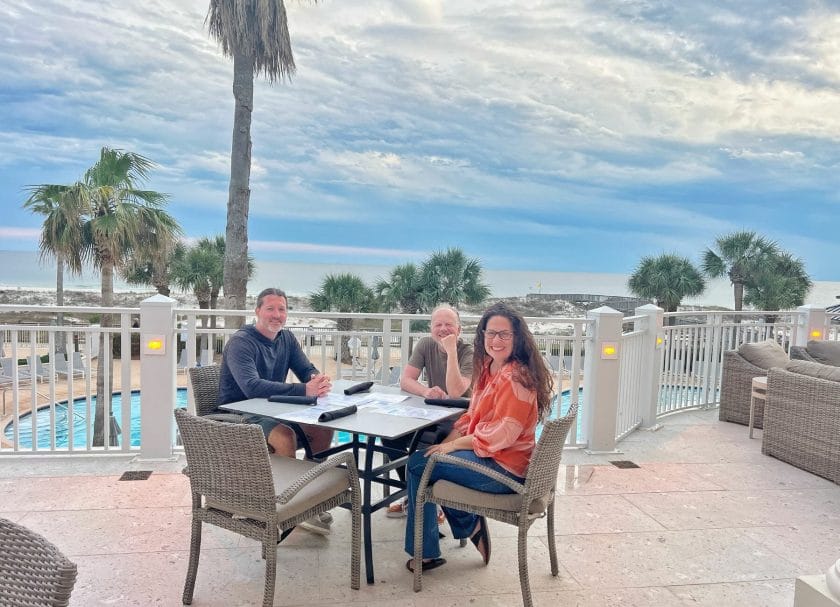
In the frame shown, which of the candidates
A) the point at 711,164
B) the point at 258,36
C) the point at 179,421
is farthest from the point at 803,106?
the point at 711,164

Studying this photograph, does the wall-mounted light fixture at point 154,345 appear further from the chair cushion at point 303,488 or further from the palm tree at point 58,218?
the palm tree at point 58,218

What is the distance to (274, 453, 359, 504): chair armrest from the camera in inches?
86.3

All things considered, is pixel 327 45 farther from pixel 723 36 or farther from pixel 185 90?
pixel 723 36

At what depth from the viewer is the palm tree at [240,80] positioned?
32.1 feet

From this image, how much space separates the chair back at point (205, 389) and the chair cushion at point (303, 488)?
2.36 feet

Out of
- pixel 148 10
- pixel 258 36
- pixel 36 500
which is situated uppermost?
pixel 148 10

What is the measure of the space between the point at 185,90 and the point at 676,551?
37.2 metres

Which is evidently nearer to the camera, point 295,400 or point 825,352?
point 295,400

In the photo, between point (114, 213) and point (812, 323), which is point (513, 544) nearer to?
point (812, 323)

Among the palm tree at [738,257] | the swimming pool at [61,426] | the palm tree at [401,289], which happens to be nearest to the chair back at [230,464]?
the swimming pool at [61,426]

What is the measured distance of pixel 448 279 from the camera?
19.4 meters

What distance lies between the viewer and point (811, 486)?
3953 millimetres

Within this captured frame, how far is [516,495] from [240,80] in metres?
9.56

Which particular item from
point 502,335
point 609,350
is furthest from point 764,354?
point 502,335
